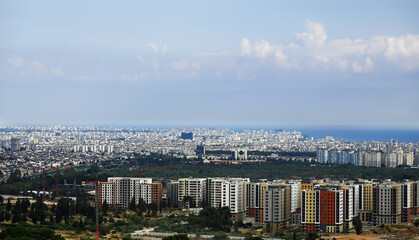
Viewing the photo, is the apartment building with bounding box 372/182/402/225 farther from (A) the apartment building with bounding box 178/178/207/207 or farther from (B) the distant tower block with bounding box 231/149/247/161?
(B) the distant tower block with bounding box 231/149/247/161

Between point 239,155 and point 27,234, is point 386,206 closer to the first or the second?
point 27,234

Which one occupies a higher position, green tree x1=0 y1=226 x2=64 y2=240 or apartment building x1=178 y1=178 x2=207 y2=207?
apartment building x1=178 y1=178 x2=207 y2=207

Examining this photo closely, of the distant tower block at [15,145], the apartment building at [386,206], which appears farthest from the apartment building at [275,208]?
the distant tower block at [15,145]

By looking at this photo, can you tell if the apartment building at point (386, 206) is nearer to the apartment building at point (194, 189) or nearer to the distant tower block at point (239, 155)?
the apartment building at point (194, 189)

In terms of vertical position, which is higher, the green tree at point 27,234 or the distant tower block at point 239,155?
the distant tower block at point 239,155

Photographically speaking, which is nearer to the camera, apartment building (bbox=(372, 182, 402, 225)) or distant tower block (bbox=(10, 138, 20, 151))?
apartment building (bbox=(372, 182, 402, 225))

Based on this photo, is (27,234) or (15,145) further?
(15,145)

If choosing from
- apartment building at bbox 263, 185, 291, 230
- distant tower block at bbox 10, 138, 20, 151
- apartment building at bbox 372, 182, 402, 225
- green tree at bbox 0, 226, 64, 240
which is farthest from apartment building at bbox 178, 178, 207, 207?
distant tower block at bbox 10, 138, 20, 151

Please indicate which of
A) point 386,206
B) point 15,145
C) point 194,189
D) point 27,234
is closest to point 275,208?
point 386,206

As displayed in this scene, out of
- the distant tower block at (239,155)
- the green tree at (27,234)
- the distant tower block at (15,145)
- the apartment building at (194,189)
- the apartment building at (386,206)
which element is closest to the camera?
the green tree at (27,234)

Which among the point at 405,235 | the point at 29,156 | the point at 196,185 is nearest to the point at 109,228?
the point at 196,185

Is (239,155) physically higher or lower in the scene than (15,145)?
lower
